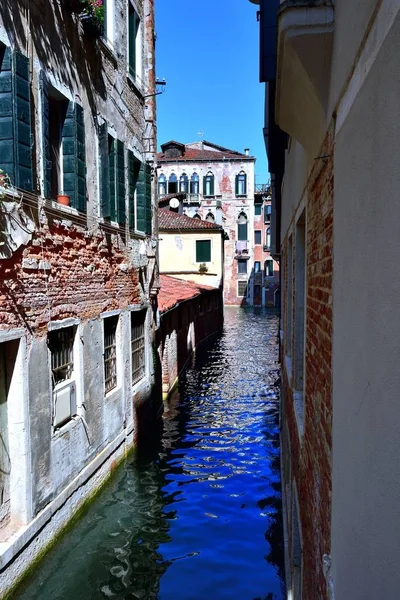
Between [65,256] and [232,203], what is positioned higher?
[232,203]

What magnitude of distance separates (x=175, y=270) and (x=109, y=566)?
21.1m

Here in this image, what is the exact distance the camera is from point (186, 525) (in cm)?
650

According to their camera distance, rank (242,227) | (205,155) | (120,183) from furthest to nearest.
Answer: (242,227) < (205,155) < (120,183)

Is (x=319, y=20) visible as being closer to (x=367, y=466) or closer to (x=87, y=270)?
(x=367, y=466)

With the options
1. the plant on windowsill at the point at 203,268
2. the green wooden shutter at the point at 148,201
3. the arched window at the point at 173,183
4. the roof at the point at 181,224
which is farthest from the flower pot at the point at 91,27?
the arched window at the point at 173,183

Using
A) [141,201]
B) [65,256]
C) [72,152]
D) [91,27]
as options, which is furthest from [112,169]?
[65,256]

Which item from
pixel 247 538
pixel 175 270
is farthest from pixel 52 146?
pixel 175 270

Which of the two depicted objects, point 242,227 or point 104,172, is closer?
point 104,172

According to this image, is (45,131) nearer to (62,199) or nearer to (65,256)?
(62,199)

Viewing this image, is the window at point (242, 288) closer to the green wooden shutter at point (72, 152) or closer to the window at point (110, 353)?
the window at point (110, 353)

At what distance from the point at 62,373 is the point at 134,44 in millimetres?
6504

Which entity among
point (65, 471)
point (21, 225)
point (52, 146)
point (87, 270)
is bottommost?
point (65, 471)

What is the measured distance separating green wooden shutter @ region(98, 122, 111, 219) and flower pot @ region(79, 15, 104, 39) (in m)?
1.12

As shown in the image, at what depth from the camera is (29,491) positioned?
4863 millimetres
